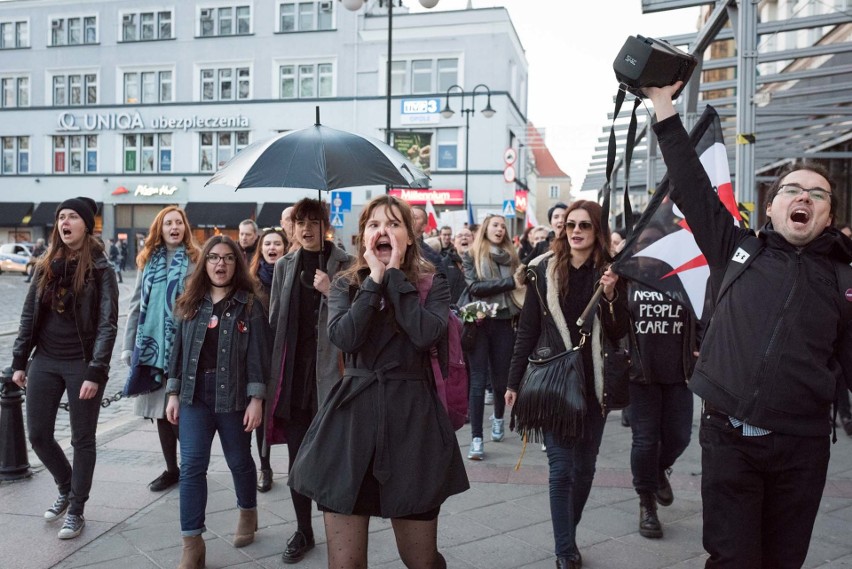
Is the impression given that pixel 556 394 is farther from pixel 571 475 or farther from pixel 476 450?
pixel 476 450

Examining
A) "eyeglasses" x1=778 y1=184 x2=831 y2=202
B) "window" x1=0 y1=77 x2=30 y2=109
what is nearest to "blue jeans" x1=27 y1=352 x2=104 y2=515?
"eyeglasses" x1=778 y1=184 x2=831 y2=202

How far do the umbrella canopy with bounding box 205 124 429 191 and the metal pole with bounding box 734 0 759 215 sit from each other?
152 inches

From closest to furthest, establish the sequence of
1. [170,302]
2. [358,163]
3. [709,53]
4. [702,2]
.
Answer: [358,163]
[170,302]
[702,2]
[709,53]

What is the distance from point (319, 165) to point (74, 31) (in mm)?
41127

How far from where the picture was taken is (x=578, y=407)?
3.96 m

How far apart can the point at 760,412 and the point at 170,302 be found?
3652 mm

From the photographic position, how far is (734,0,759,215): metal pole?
6.91 meters

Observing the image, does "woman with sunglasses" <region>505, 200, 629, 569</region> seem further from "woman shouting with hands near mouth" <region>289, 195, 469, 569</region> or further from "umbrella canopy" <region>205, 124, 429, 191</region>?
"woman shouting with hands near mouth" <region>289, 195, 469, 569</region>

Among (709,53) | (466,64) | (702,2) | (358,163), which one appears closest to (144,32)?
(466,64)

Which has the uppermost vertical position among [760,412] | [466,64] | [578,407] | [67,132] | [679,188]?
[466,64]

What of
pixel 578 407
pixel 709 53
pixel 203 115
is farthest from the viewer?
pixel 203 115

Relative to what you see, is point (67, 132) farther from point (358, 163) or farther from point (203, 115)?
point (358, 163)

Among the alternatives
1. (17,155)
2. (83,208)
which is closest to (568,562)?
(83,208)

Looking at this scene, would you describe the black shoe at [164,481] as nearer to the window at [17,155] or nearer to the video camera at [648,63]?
the video camera at [648,63]
